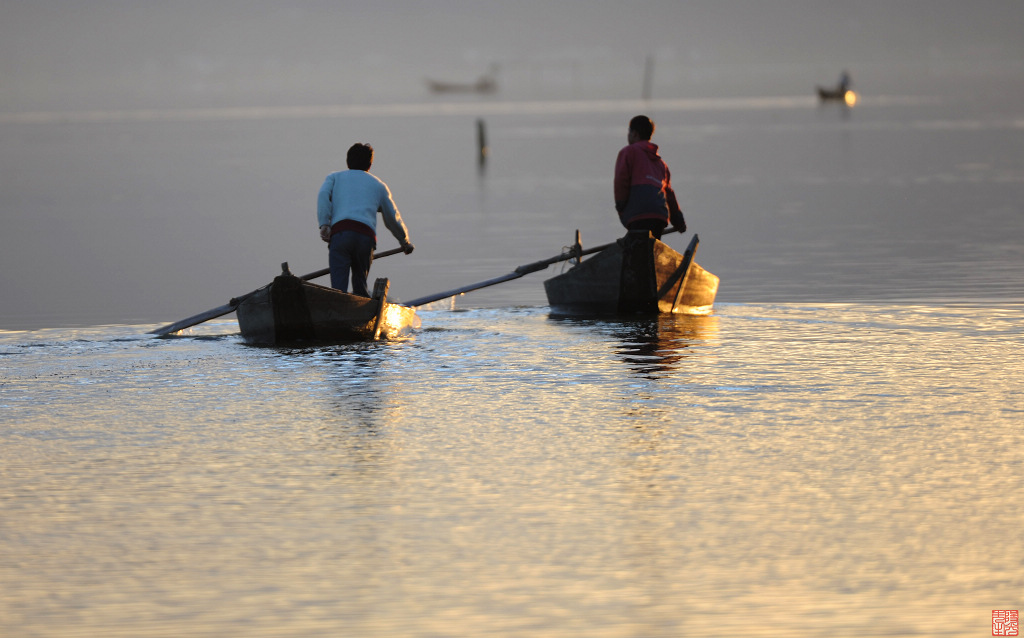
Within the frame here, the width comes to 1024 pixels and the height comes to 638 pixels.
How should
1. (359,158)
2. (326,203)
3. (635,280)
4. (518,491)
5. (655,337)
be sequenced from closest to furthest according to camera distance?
(518,491) → (655,337) → (326,203) → (359,158) → (635,280)

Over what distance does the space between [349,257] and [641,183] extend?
3284 millimetres

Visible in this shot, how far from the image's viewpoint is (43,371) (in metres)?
11.9

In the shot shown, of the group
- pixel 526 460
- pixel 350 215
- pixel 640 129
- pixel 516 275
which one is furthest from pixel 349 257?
pixel 526 460

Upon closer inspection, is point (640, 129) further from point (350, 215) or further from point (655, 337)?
point (350, 215)

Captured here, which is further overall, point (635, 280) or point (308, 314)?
point (635, 280)

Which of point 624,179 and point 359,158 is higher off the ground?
point 359,158

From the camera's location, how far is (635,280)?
49.1ft

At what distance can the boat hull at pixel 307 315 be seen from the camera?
41.9ft

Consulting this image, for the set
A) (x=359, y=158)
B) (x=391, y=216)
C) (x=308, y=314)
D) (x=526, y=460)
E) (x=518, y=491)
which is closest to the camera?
(x=518, y=491)

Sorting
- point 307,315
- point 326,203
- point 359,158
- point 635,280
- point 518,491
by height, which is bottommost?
point 518,491

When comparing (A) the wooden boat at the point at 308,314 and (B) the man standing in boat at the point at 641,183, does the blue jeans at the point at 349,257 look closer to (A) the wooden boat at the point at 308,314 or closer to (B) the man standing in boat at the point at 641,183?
(A) the wooden boat at the point at 308,314

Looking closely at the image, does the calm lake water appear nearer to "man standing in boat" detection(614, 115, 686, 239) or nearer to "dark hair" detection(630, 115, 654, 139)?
"man standing in boat" detection(614, 115, 686, 239)

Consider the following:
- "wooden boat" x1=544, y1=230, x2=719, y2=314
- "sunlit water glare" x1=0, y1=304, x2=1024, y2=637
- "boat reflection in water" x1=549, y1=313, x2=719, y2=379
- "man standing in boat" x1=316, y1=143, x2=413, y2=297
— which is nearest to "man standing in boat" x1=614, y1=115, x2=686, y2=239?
"wooden boat" x1=544, y1=230, x2=719, y2=314

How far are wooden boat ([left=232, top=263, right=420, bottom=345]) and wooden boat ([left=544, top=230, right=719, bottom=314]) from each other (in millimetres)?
2617
